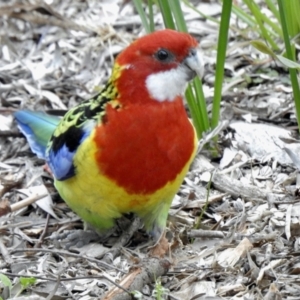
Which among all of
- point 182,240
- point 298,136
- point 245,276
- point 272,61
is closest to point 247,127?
point 298,136

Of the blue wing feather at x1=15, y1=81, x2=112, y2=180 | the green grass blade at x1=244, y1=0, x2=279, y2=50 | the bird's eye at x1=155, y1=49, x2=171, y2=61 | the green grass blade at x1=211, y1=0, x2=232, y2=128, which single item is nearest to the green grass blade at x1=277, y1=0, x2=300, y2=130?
the green grass blade at x1=211, y1=0, x2=232, y2=128

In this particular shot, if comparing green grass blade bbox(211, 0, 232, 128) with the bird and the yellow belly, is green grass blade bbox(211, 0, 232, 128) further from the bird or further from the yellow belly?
the yellow belly

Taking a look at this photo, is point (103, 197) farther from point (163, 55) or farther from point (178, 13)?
point (178, 13)

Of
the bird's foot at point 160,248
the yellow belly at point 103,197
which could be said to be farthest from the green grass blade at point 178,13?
the bird's foot at point 160,248

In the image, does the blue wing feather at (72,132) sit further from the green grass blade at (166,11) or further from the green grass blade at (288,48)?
the green grass blade at (288,48)

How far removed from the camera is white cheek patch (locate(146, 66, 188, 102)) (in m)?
3.36

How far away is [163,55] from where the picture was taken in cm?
335

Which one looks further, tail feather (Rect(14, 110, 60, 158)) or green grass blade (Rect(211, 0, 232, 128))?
tail feather (Rect(14, 110, 60, 158))

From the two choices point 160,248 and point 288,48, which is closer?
point 160,248

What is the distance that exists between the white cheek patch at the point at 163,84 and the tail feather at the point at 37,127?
114 cm

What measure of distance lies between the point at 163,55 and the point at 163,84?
0.40 feet

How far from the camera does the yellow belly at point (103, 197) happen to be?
337cm

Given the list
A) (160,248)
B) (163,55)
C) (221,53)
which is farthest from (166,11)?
(160,248)

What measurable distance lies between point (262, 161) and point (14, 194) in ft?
4.27
